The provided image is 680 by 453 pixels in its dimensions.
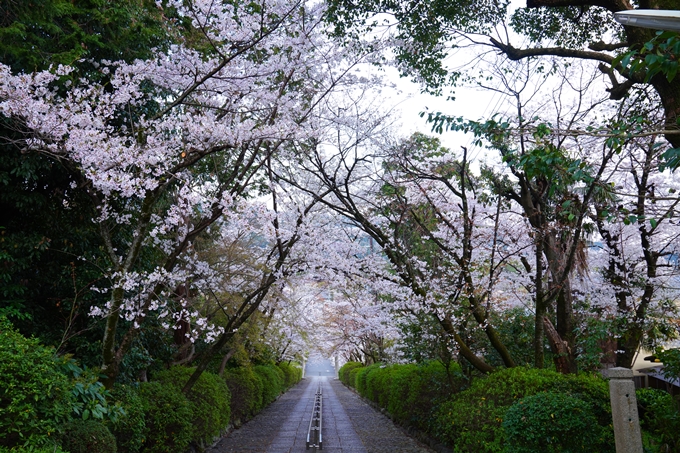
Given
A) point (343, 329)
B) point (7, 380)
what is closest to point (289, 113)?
point (7, 380)

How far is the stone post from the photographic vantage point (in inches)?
191

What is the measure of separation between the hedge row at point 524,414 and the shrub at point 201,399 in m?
4.21

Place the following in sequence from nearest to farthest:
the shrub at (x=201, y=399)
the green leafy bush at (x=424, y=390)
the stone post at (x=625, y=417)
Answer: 1. the stone post at (x=625, y=417)
2. the shrub at (x=201, y=399)
3. the green leafy bush at (x=424, y=390)

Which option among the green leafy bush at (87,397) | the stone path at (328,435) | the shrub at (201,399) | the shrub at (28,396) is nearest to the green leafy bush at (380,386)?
the stone path at (328,435)

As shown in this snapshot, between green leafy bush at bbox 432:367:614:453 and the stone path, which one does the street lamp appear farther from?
the stone path

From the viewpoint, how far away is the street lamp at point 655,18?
261 cm

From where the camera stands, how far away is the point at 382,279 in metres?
10.4

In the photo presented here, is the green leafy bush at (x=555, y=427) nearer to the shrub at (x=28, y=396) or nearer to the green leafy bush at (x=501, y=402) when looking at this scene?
the green leafy bush at (x=501, y=402)

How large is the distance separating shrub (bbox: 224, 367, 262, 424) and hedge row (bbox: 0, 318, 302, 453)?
5121 mm

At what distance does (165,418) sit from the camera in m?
8.03

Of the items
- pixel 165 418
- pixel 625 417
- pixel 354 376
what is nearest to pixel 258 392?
pixel 165 418

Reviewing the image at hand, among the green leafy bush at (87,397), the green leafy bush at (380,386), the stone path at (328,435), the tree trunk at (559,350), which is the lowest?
the stone path at (328,435)

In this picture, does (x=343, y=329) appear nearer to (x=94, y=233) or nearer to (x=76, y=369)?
(x=94, y=233)

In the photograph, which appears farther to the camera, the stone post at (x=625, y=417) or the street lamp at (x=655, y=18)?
the stone post at (x=625, y=417)
